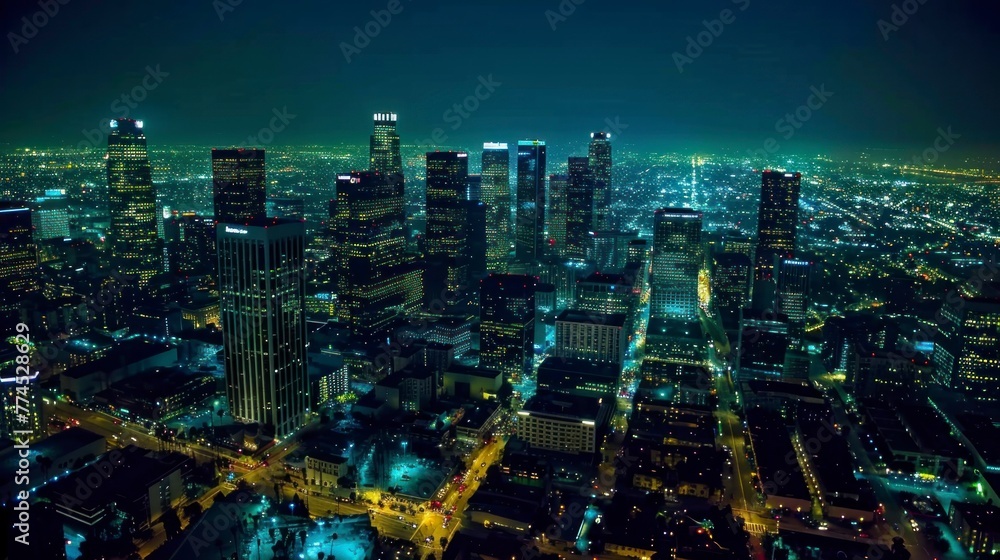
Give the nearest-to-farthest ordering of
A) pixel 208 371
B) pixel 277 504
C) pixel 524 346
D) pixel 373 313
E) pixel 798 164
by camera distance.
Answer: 1. pixel 277 504
2. pixel 208 371
3. pixel 524 346
4. pixel 373 313
5. pixel 798 164

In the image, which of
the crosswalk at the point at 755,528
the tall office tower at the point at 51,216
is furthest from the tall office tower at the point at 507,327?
the tall office tower at the point at 51,216

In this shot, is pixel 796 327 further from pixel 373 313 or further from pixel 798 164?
pixel 373 313

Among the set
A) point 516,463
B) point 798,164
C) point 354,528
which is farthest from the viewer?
point 798,164

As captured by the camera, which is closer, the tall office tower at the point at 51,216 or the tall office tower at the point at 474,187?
the tall office tower at the point at 51,216

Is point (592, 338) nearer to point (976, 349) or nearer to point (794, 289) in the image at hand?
point (794, 289)

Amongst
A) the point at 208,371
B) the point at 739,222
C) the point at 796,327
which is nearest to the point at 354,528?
the point at 208,371

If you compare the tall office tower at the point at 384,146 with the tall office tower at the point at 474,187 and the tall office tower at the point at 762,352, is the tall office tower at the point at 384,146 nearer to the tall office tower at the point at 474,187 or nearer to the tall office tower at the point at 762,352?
the tall office tower at the point at 474,187
